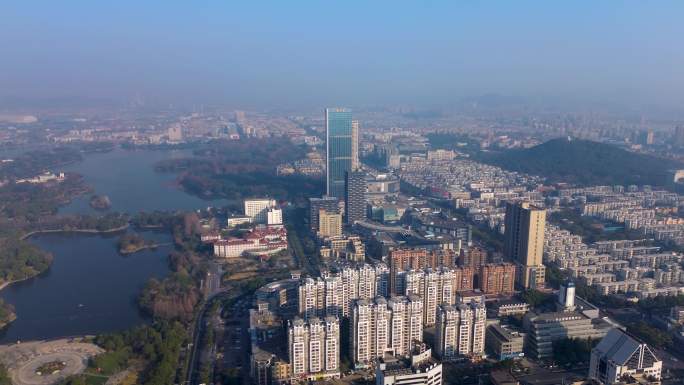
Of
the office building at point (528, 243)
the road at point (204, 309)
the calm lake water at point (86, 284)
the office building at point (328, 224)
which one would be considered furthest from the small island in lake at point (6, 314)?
the office building at point (528, 243)

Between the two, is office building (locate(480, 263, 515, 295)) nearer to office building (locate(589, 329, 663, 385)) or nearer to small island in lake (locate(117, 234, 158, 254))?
office building (locate(589, 329, 663, 385))

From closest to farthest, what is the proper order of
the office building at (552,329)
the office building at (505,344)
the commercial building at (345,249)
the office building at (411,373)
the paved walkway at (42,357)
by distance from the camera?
the office building at (411,373), the paved walkway at (42,357), the office building at (505,344), the office building at (552,329), the commercial building at (345,249)


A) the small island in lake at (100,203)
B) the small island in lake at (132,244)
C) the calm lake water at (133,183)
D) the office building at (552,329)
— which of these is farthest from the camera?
the calm lake water at (133,183)

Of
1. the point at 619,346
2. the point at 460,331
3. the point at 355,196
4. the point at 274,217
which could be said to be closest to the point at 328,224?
the point at 355,196

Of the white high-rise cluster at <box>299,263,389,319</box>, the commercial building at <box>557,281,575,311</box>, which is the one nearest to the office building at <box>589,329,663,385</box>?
the commercial building at <box>557,281,575,311</box>

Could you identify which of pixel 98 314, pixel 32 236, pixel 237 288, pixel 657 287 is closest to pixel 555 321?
pixel 657 287

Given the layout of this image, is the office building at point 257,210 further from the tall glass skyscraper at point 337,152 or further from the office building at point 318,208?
the tall glass skyscraper at point 337,152

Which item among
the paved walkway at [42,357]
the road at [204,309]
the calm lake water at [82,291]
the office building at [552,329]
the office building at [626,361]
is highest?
the office building at [626,361]
